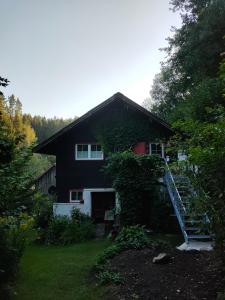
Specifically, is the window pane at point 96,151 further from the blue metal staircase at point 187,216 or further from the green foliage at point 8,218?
the green foliage at point 8,218

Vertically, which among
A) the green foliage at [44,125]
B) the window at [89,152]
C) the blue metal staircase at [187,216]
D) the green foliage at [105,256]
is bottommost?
the green foliage at [105,256]

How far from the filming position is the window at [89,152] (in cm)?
1842

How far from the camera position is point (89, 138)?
18609mm

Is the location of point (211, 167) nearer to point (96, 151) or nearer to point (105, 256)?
point (105, 256)

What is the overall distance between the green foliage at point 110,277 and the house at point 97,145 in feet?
32.1

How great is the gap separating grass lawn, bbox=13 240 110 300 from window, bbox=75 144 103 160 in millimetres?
6684

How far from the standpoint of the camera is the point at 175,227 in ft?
46.9

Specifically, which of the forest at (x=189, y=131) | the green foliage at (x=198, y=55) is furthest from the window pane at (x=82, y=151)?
the green foliage at (x=198, y=55)

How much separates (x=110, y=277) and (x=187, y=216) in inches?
181

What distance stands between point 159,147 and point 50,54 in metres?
7.83

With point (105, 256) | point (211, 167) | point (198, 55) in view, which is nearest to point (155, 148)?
point (198, 55)

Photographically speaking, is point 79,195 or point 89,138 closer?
point 79,195

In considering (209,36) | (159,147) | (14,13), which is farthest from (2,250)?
(209,36)

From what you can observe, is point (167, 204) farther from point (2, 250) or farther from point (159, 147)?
point (2, 250)
